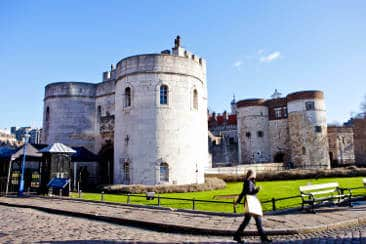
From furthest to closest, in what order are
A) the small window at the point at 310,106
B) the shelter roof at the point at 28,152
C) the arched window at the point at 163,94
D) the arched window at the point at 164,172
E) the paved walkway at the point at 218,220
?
the small window at the point at 310,106
the arched window at the point at 163,94
the arched window at the point at 164,172
the shelter roof at the point at 28,152
the paved walkway at the point at 218,220

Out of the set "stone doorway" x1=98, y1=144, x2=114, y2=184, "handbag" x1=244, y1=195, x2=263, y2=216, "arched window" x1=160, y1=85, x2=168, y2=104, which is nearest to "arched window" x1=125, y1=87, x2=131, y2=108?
"arched window" x1=160, y1=85, x2=168, y2=104

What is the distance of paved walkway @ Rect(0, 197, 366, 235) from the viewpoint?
27.3ft

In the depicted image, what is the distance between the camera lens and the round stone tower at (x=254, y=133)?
1751 inches

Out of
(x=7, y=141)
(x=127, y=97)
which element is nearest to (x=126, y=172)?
(x=127, y=97)

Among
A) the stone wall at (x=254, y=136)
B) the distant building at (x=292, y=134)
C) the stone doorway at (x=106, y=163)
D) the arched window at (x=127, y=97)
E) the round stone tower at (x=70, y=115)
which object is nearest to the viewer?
the arched window at (x=127, y=97)

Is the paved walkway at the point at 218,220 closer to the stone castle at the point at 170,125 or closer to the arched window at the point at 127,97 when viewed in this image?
the stone castle at the point at 170,125

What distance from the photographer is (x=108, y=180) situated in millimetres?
28688

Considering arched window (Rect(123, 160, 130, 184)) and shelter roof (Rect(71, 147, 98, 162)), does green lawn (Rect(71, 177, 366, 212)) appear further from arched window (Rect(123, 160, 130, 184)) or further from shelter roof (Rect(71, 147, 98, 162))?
shelter roof (Rect(71, 147, 98, 162))

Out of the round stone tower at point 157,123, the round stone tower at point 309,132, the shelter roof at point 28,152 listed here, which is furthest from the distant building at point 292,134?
the shelter roof at point 28,152

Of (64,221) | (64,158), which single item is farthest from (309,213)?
(64,158)

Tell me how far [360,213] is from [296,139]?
32.2 m

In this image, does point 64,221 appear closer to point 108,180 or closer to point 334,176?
point 108,180

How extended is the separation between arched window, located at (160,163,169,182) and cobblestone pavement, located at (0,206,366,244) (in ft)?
35.2

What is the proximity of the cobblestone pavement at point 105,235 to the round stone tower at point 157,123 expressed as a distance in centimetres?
1087
